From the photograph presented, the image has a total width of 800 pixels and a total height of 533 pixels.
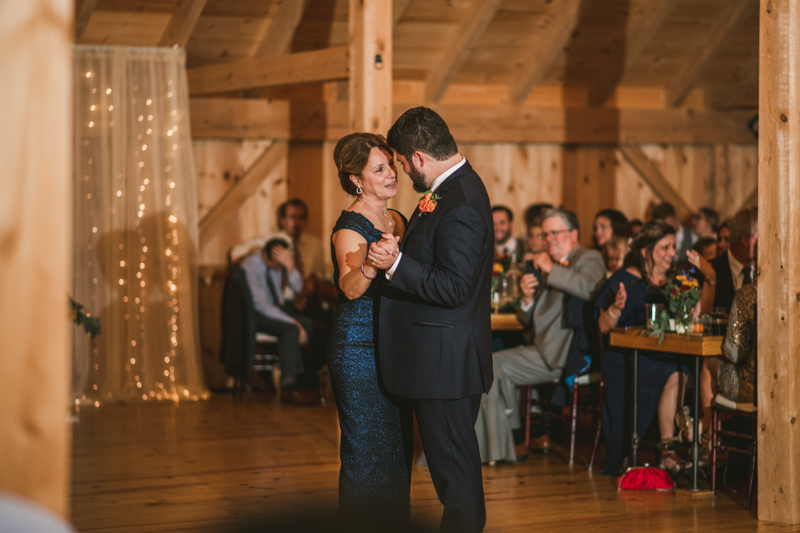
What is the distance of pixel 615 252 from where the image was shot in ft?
20.8

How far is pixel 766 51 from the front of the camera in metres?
3.76

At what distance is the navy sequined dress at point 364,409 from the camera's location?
3.00 m

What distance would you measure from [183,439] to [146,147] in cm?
245

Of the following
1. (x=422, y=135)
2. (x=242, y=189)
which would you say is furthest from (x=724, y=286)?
(x=242, y=189)

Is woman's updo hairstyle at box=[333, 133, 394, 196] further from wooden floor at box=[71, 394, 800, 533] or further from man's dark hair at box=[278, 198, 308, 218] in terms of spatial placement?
man's dark hair at box=[278, 198, 308, 218]

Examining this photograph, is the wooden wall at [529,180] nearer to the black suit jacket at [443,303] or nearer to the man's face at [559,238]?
the man's face at [559,238]

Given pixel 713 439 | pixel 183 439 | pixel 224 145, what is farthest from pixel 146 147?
pixel 713 439

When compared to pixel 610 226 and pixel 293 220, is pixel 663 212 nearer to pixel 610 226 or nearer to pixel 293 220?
pixel 610 226

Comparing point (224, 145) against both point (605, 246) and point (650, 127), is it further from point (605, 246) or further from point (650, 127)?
point (650, 127)

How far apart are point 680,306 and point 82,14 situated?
16.0 ft

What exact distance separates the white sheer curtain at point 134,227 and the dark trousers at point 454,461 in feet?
14.6

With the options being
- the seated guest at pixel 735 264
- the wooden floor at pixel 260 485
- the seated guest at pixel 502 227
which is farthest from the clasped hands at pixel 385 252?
the seated guest at pixel 502 227

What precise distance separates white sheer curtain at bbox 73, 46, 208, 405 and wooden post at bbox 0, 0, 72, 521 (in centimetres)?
567

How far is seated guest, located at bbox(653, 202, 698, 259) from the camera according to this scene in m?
7.95
